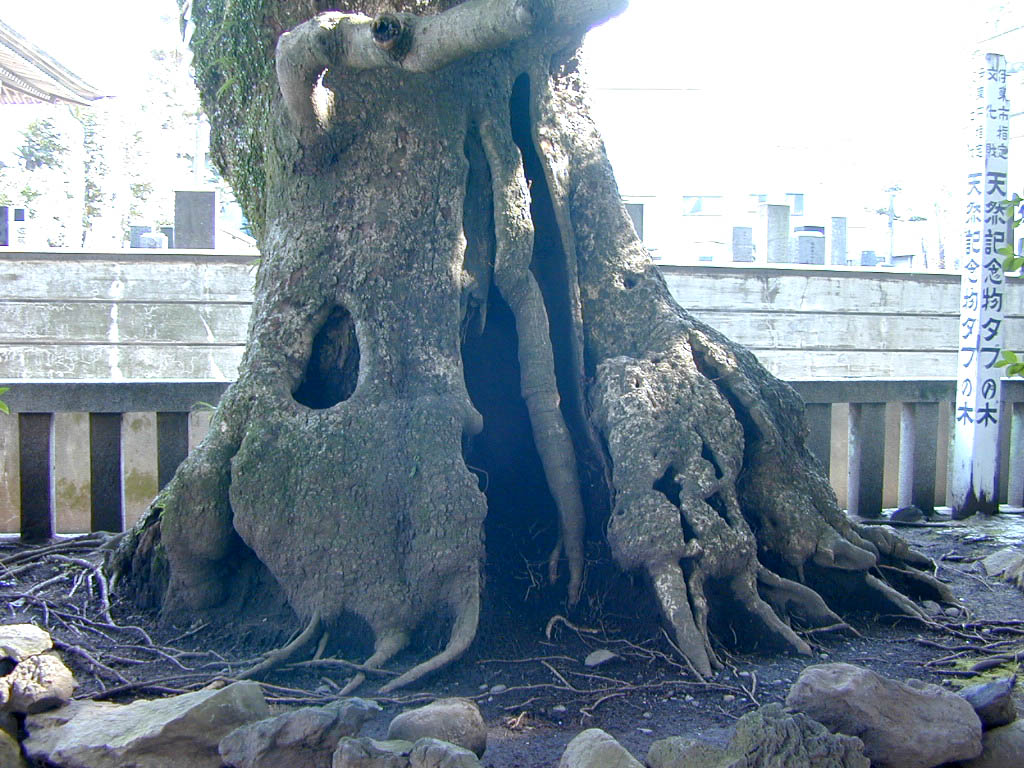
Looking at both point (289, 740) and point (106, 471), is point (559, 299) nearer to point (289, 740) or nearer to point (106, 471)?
point (289, 740)

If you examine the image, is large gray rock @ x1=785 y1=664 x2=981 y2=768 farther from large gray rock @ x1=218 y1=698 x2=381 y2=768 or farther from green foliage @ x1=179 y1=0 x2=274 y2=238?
green foliage @ x1=179 y1=0 x2=274 y2=238

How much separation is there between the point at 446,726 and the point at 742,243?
19.6 meters

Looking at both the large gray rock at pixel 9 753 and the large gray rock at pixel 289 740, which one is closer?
the large gray rock at pixel 289 740

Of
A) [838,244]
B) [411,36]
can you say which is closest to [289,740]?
[411,36]

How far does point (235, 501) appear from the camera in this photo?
349cm

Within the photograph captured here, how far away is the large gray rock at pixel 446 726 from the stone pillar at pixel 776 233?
724 inches

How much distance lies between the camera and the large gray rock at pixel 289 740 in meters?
2.41

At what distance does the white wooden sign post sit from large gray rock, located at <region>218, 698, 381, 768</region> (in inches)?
224

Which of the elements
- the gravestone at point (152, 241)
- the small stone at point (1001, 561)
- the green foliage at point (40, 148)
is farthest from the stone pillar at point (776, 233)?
the green foliage at point (40, 148)

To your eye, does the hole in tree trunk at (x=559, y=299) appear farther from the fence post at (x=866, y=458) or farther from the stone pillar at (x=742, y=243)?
the stone pillar at (x=742, y=243)

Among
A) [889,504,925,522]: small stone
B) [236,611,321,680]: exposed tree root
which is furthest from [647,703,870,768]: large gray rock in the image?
[889,504,925,522]: small stone

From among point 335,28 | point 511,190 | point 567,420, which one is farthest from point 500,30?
point 567,420

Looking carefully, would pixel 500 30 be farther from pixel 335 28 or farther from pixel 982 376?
pixel 982 376

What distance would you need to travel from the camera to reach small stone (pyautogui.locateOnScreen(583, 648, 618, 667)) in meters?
3.34
